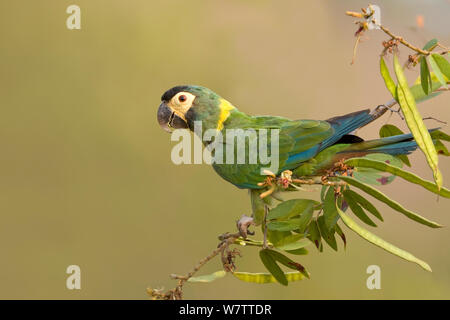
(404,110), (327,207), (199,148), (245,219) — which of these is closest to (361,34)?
(404,110)

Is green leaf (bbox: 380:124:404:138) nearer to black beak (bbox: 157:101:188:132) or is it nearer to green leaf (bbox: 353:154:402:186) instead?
green leaf (bbox: 353:154:402:186)

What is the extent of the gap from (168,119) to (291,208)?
23.9 inches

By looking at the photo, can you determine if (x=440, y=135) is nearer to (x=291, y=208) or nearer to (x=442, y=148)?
(x=442, y=148)

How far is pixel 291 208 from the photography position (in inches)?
41.2

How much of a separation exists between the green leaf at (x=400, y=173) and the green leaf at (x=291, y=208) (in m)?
0.13

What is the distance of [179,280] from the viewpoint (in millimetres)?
1157

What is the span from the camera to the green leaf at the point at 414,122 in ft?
2.97

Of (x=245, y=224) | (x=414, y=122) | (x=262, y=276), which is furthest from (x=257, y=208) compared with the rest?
(x=414, y=122)

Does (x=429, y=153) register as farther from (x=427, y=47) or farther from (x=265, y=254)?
(x=265, y=254)

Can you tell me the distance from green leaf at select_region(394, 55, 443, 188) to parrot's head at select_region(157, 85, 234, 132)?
656mm

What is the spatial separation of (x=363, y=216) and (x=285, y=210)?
155mm

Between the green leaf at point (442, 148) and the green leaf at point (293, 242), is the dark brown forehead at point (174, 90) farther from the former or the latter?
the green leaf at point (442, 148)

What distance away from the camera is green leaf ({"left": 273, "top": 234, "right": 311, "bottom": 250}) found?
1071 mm

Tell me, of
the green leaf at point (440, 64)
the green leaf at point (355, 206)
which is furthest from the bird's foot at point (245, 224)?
the green leaf at point (440, 64)
